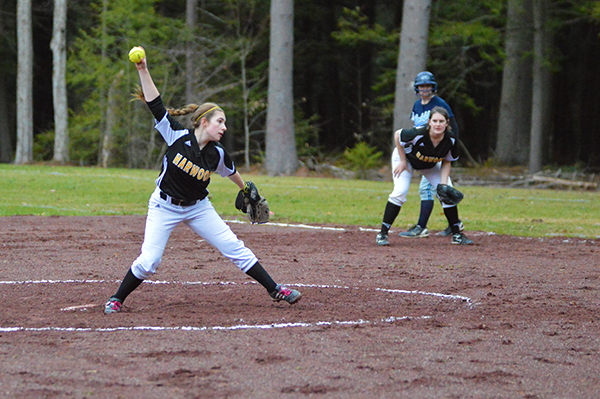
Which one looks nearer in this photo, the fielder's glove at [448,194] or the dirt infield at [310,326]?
the dirt infield at [310,326]

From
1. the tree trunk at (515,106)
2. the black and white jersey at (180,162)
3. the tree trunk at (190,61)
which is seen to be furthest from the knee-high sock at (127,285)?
the tree trunk at (190,61)

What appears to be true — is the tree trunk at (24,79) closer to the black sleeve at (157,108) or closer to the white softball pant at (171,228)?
the white softball pant at (171,228)

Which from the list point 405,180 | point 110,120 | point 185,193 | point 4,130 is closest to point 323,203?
point 405,180

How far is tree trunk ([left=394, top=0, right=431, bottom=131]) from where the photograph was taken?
21891mm

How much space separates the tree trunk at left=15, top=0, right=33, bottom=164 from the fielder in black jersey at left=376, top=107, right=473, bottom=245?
23445 mm

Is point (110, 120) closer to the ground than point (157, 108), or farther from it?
closer to the ground

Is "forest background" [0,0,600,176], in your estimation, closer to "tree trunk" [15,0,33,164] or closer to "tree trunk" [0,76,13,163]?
"tree trunk" [0,76,13,163]

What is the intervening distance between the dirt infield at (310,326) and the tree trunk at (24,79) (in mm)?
22141

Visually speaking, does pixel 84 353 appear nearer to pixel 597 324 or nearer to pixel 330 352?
pixel 330 352

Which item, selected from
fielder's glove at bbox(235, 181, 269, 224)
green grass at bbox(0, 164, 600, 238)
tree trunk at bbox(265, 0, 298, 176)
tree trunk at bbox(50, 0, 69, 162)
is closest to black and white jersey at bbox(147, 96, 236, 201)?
fielder's glove at bbox(235, 181, 269, 224)

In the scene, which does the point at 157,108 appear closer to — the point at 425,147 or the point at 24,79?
the point at 425,147

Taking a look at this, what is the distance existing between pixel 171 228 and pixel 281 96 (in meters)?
20.5

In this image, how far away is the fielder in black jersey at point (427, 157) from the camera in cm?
904

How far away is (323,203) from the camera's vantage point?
A: 51.0 feet
